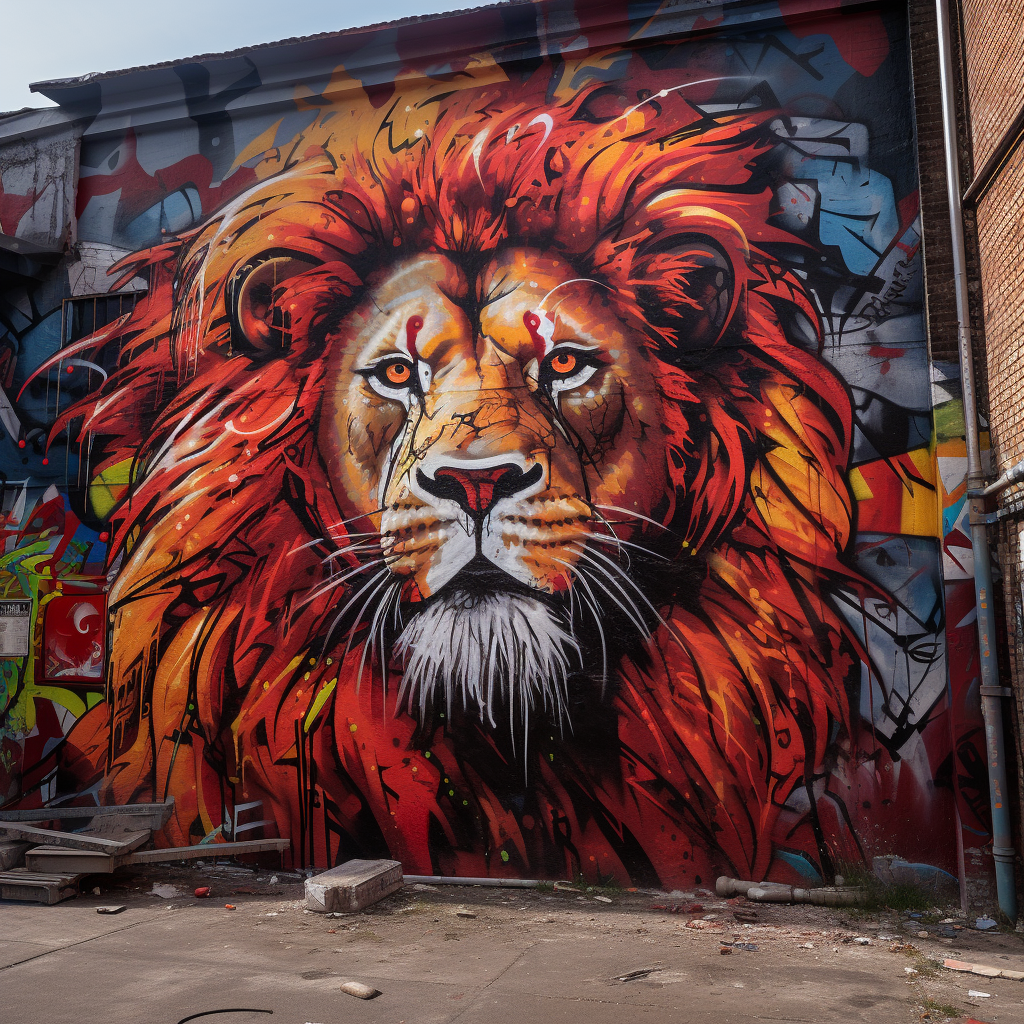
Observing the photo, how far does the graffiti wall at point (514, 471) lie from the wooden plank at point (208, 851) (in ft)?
0.87

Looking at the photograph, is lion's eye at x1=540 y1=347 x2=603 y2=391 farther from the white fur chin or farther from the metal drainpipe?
the metal drainpipe

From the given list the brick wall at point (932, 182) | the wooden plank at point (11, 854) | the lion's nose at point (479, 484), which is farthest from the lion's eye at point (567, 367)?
the wooden plank at point (11, 854)

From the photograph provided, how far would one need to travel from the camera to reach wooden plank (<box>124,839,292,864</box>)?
21.7 ft

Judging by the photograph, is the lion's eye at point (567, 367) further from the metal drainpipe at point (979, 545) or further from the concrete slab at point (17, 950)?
the concrete slab at point (17, 950)

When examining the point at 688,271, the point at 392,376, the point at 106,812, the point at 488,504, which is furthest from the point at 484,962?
the point at 688,271

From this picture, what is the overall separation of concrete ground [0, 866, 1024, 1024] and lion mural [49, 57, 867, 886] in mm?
741

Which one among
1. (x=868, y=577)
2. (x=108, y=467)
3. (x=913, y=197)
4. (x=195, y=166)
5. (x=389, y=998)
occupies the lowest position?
(x=389, y=998)

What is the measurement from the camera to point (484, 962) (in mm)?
5008

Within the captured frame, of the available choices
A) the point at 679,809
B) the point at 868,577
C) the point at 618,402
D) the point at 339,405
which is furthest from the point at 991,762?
the point at 339,405

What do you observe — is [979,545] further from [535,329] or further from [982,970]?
[535,329]

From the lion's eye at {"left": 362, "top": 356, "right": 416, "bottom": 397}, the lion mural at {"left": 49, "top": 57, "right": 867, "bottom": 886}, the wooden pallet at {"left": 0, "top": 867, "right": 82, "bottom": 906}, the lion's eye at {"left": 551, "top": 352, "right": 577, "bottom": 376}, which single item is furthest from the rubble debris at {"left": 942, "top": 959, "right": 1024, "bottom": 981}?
the wooden pallet at {"left": 0, "top": 867, "right": 82, "bottom": 906}

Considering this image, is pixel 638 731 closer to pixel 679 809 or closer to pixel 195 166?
pixel 679 809

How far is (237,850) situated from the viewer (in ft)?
22.9

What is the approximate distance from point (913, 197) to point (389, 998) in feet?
21.5
